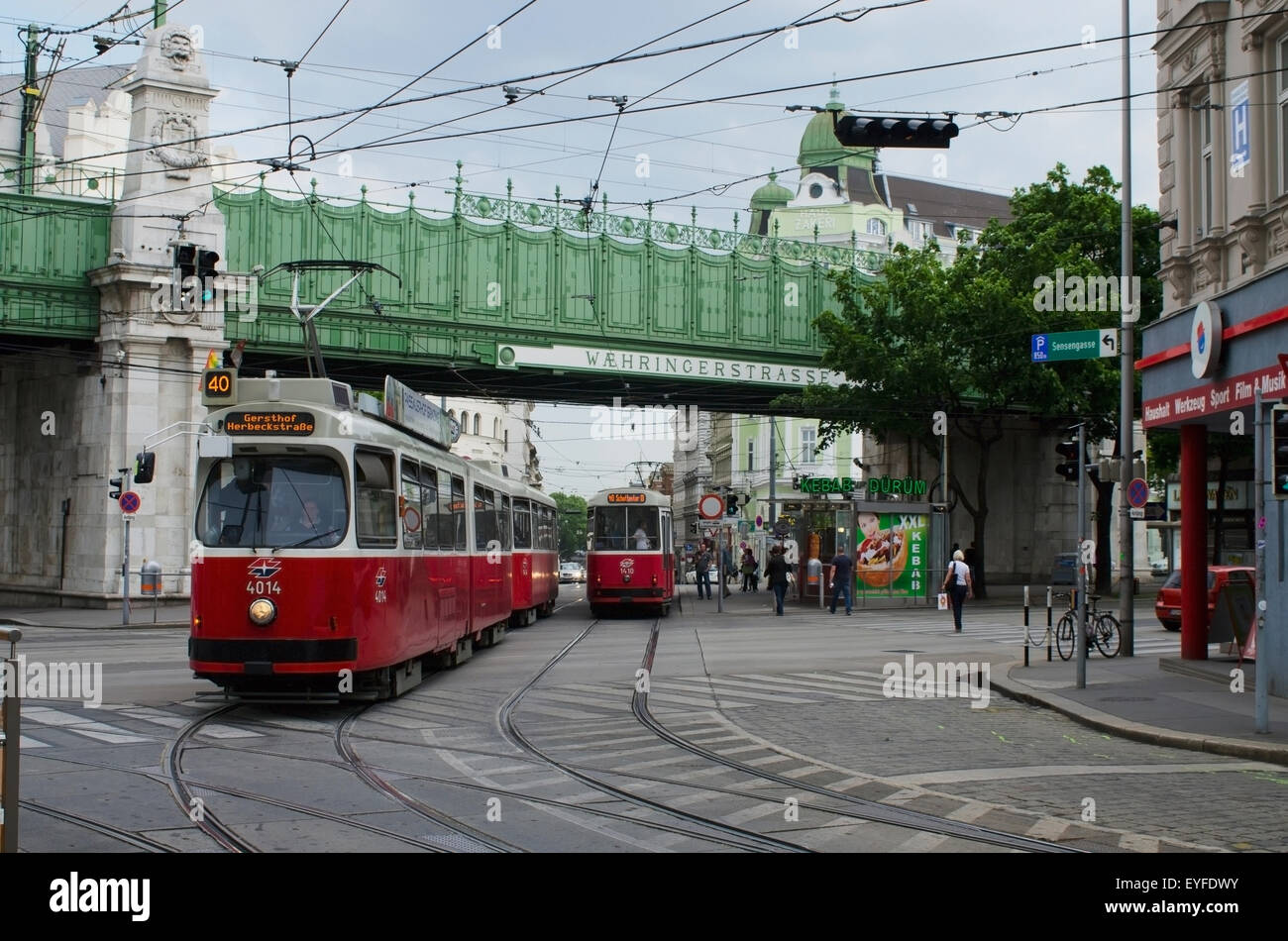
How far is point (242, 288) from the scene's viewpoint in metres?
33.4

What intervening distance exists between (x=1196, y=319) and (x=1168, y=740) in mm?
6507

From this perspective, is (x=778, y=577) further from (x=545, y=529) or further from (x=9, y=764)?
(x=9, y=764)

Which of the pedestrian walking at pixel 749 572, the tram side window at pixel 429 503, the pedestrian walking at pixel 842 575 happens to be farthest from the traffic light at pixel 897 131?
the pedestrian walking at pixel 749 572

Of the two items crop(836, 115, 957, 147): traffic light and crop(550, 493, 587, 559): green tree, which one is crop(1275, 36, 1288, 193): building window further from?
crop(550, 493, 587, 559): green tree

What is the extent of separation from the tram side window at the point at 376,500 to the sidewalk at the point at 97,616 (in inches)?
586

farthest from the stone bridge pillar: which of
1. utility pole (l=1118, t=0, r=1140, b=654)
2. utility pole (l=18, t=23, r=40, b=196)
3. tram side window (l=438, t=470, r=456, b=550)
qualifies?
utility pole (l=1118, t=0, r=1140, b=654)

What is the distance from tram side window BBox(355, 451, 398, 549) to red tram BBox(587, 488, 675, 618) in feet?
61.3

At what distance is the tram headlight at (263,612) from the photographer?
12.6m

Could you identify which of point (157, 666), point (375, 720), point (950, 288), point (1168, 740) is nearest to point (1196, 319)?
point (1168, 740)

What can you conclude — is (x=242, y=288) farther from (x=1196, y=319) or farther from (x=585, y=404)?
(x=1196, y=319)


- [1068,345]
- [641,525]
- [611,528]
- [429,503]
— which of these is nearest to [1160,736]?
[1068,345]

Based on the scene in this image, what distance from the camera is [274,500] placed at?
12961 mm

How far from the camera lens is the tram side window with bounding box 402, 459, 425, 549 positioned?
14.4 metres
